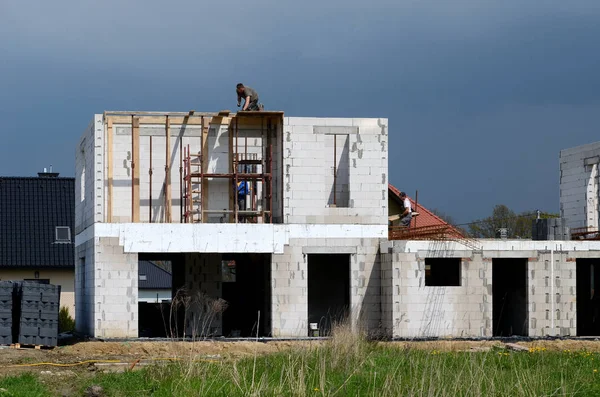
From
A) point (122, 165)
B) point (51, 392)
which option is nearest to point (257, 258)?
point (122, 165)

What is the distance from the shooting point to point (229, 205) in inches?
1207

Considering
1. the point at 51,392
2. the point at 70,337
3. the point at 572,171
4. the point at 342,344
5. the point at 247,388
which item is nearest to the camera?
the point at 247,388

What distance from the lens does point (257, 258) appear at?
3303 cm

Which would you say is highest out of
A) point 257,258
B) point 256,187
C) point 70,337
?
point 256,187

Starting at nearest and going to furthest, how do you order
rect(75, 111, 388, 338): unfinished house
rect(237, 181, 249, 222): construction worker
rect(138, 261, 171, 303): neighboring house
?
rect(75, 111, 388, 338): unfinished house
rect(237, 181, 249, 222): construction worker
rect(138, 261, 171, 303): neighboring house

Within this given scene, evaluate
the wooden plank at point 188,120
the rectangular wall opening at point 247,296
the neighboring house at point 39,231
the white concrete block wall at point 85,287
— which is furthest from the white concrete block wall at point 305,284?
the neighboring house at point 39,231

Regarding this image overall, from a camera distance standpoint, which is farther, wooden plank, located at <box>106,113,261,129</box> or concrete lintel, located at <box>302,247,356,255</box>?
wooden plank, located at <box>106,113,261,129</box>

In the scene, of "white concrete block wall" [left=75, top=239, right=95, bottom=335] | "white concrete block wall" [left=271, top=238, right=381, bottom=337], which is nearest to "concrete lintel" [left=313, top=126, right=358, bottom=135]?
"white concrete block wall" [left=271, top=238, right=381, bottom=337]

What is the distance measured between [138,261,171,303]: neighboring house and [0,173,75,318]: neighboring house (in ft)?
64.2

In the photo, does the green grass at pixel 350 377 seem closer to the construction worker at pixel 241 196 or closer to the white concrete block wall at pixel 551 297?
the white concrete block wall at pixel 551 297

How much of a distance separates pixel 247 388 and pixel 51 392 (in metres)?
4.39

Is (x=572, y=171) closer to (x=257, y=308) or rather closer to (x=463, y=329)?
(x=463, y=329)

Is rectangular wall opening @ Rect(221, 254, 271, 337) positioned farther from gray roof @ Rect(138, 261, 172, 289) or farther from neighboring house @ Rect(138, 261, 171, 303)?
gray roof @ Rect(138, 261, 172, 289)

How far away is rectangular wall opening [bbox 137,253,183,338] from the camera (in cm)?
3281
